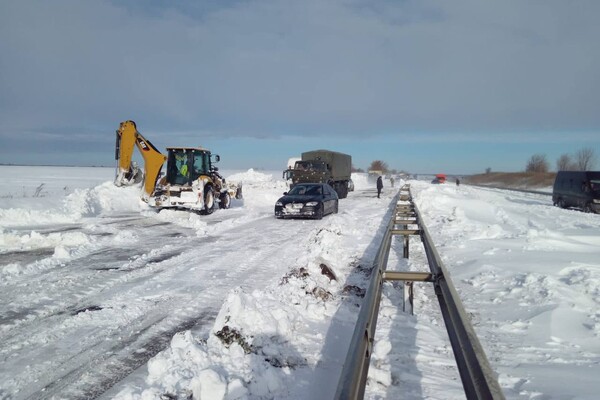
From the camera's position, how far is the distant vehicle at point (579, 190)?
2330cm

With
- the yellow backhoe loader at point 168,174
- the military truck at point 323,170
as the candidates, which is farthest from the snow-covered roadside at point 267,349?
the military truck at point 323,170

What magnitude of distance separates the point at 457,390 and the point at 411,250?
648 cm

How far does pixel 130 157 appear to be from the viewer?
16797mm

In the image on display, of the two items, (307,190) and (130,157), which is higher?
(130,157)

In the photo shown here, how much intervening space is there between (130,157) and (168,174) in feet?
5.95

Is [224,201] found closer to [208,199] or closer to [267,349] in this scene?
[208,199]

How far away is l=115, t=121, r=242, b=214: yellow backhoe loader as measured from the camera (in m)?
16.7

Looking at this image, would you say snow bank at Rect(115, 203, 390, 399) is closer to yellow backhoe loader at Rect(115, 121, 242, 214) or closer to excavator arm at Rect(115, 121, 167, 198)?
yellow backhoe loader at Rect(115, 121, 242, 214)

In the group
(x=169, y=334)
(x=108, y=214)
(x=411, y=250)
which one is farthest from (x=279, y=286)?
(x=108, y=214)

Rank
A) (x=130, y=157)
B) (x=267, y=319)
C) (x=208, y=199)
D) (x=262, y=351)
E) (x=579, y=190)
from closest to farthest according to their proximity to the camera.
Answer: (x=262, y=351), (x=267, y=319), (x=130, y=157), (x=208, y=199), (x=579, y=190)

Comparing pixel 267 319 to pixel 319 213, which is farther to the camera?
pixel 319 213

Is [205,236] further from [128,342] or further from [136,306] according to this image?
[128,342]

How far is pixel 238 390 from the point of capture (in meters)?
3.36

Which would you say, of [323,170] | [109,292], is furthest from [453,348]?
[323,170]
